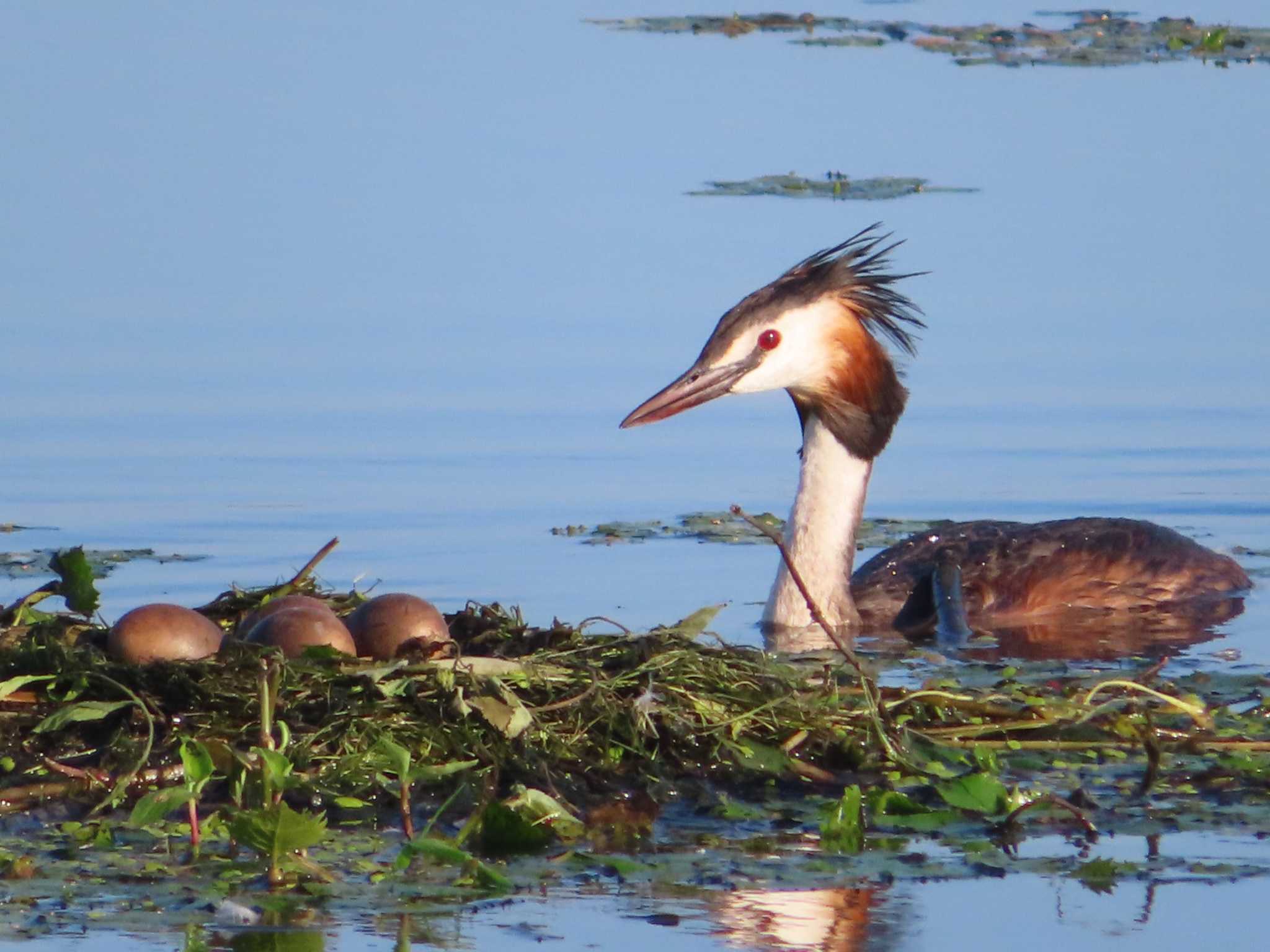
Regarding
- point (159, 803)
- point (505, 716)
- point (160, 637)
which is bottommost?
point (159, 803)

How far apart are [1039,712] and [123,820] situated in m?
2.26

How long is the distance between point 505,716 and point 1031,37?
59.1 feet

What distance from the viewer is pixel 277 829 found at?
510cm

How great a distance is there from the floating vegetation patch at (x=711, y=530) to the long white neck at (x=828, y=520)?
26.9 inches

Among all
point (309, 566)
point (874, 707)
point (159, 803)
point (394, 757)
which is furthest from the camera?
point (309, 566)

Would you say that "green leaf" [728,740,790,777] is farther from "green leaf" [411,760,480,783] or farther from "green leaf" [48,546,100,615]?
"green leaf" [48,546,100,615]

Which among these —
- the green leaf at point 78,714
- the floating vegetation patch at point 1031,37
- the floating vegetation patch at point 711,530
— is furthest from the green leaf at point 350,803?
the floating vegetation patch at point 1031,37

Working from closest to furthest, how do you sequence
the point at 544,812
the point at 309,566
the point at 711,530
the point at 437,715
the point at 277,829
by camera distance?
1. the point at 277,829
2. the point at 544,812
3. the point at 437,715
4. the point at 309,566
5. the point at 711,530

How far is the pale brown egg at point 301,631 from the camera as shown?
616cm

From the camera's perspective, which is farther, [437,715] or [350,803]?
[437,715]

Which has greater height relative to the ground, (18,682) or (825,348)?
(825,348)

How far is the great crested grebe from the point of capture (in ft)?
30.5

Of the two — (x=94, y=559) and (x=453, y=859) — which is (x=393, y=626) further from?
(x=94, y=559)

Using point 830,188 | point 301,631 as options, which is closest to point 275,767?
point 301,631
